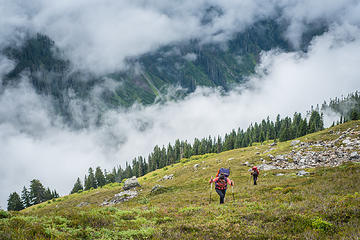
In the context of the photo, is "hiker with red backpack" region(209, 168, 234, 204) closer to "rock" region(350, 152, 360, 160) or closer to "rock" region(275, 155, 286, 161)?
"rock" region(350, 152, 360, 160)

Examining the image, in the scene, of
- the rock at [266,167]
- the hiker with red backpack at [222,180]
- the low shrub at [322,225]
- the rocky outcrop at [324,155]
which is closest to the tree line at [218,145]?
the rocky outcrop at [324,155]

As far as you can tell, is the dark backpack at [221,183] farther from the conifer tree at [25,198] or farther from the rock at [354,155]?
the conifer tree at [25,198]

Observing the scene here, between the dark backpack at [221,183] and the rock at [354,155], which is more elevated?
the dark backpack at [221,183]

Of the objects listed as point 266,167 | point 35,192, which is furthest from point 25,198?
point 266,167

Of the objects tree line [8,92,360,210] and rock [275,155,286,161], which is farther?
tree line [8,92,360,210]

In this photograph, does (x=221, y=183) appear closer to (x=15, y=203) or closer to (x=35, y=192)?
(x=15, y=203)

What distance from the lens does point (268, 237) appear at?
6.40m

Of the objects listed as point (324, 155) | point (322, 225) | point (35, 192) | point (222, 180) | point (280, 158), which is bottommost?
point (35, 192)

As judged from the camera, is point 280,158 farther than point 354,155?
Yes

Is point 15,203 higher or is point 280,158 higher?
point 280,158

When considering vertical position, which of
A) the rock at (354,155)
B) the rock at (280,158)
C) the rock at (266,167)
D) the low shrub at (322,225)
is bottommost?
the rock at (266,167)

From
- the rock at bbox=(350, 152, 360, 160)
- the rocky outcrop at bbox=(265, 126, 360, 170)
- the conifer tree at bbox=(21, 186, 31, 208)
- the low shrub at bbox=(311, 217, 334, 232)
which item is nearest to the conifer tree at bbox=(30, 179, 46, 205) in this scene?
the conifer tree at bbox=(21, 186, 31, 208)

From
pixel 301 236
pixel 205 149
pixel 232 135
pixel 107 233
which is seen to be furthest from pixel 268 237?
pixel 232 135

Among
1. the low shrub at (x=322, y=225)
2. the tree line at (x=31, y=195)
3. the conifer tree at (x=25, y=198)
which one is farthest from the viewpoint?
the conifer tree at (x=25, y=198)
